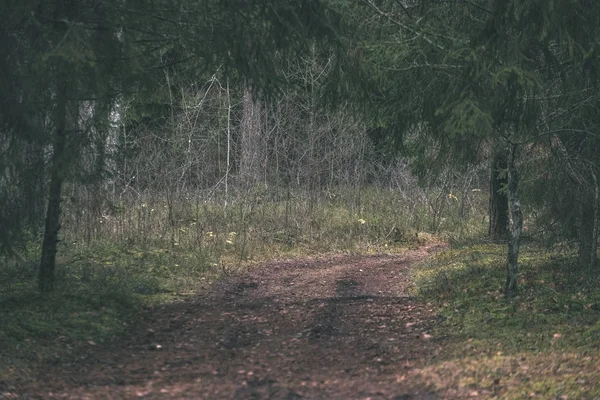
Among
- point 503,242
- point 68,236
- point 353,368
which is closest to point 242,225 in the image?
point 68,236

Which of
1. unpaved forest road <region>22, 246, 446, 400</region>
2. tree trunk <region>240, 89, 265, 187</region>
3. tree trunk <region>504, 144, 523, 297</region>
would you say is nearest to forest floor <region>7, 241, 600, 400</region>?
unpaved forest road <region>22, 246, 446, 400</region>

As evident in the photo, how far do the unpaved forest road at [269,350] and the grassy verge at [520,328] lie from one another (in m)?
0.37

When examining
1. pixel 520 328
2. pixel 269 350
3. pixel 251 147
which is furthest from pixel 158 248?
pixel 520 328

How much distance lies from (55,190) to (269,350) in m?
3.54

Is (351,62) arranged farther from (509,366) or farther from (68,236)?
(68,236)

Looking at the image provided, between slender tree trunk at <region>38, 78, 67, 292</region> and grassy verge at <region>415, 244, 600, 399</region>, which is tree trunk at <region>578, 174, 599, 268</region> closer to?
grassy verge at <region>415, 244, 600, 399</region>

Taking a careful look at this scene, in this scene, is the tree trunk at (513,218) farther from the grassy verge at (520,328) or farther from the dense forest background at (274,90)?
the grassy verge at (520,328)

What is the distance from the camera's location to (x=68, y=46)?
318 inches

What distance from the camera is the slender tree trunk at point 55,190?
31.0ft

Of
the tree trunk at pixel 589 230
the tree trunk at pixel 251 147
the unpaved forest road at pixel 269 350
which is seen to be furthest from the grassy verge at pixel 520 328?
the tree trunk at pixel 251 147

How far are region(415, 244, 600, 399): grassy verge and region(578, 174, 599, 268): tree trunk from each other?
19cm

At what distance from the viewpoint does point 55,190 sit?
34.7 ft

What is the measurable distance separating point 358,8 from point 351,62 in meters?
0.75

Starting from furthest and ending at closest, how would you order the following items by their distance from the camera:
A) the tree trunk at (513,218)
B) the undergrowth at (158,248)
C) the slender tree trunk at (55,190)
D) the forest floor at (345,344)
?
1. the tree trunk at (513,218)
2. the undergrowth at (158,248)
3. the slender tree trunk at (55,190)
4. the forest floor at (345,344)
